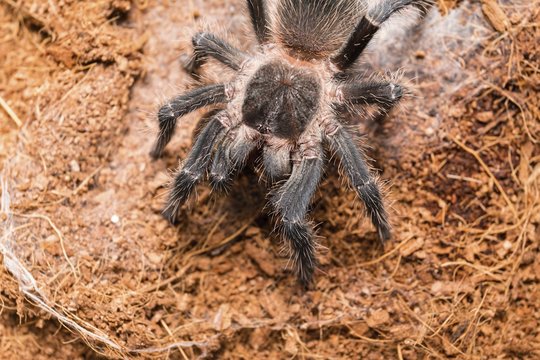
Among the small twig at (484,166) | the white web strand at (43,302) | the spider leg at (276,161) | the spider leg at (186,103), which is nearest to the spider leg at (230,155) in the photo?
the spider leg at (276,161)

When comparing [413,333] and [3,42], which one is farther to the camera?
[3,42]

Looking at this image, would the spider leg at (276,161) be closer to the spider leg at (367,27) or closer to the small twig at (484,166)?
the spider leg at (367,27)

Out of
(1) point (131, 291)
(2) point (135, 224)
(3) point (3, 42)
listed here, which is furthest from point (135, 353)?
(3) point (3, 42)

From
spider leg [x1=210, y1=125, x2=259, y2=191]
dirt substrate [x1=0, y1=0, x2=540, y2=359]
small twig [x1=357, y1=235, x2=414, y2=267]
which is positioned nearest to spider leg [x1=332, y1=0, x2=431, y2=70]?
dirt substrate [x1=0, y1=0, x2=540, y2=359]

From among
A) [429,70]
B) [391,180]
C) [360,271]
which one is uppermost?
[429,70]

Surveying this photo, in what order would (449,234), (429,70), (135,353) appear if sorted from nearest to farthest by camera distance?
(135,353) → (449,234) → (429,70)

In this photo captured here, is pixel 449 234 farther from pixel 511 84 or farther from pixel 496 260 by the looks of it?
pixel 511 84

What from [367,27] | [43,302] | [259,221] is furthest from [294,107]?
[43,302]
